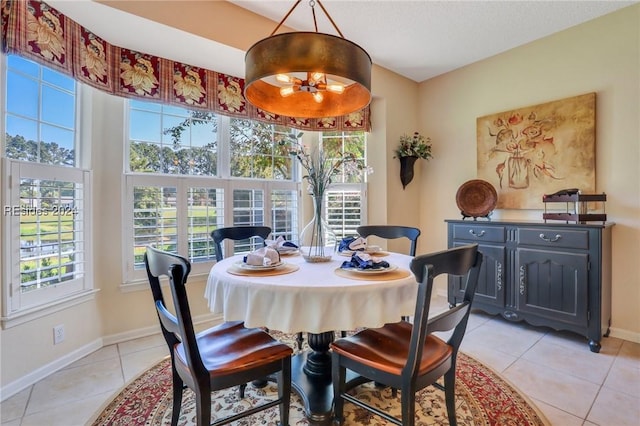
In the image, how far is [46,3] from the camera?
1943 millimetres

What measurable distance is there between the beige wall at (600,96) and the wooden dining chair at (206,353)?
9.43 feet

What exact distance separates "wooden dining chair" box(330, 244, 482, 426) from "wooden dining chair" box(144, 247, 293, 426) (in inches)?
12.0

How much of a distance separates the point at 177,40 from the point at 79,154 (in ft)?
3.77

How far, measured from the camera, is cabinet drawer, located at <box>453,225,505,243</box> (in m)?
2.87

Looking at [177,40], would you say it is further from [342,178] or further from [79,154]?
[342,178]

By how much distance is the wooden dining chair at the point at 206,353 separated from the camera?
1.18 meters

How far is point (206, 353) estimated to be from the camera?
1.40 meters

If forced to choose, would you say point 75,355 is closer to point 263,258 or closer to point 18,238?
point 18,238

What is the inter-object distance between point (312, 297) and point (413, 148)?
279cm

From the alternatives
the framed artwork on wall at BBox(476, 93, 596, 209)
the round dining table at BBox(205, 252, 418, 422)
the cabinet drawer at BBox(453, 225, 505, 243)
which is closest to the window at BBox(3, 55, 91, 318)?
the round dining table at BBox(205, 252, 418, 422)

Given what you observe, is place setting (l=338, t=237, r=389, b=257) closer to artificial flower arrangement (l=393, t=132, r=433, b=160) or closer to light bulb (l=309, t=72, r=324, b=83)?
light bulb (l=309, t=72, r=324, b=83)

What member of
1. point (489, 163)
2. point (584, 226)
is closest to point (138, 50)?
point (489, 163)

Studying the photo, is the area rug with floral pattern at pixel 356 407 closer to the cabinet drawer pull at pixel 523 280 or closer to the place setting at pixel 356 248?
the place setting at pixel 356 248

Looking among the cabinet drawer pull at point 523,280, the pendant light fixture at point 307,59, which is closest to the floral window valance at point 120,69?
the pendant light fixture at point 307,59
